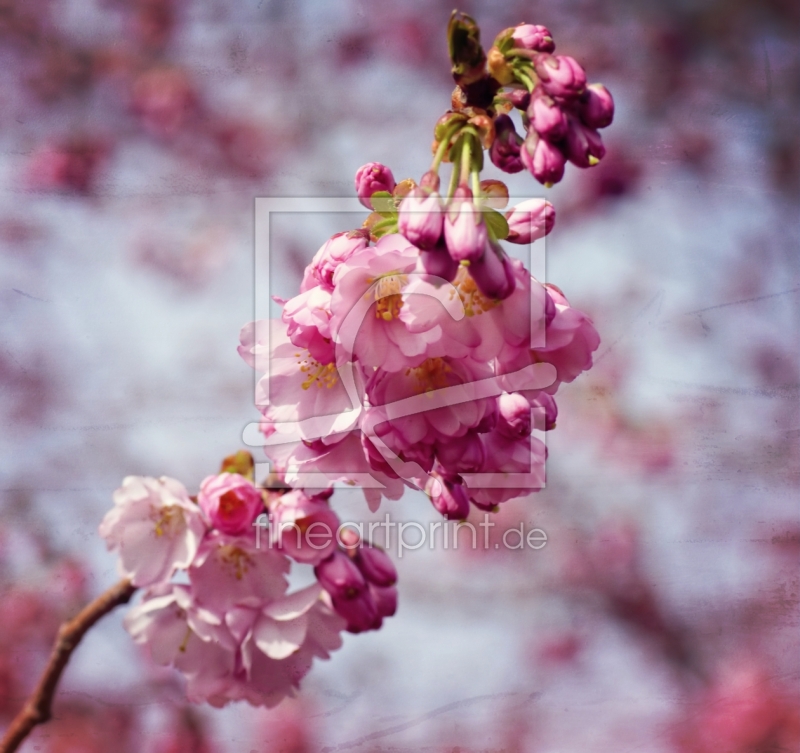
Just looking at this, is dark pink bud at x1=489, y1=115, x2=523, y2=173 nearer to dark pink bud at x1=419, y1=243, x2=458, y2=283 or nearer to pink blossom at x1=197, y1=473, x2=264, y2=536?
dark pink bud at x1=419, y1=243, x2=458, y2=283

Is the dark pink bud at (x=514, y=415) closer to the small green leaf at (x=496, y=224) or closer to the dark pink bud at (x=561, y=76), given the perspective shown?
the small green leaf at (x=496, y=224)

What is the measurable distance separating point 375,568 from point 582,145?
47 cm

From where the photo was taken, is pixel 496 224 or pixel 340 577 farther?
pixel 340 577

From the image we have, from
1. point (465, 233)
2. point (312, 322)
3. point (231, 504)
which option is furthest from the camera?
point (231, 504)

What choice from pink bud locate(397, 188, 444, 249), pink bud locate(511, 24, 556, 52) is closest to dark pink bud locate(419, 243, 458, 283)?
pink bud locate(397, 188, 444, 249)

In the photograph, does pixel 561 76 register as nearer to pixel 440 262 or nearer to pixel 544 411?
pixel 440 262

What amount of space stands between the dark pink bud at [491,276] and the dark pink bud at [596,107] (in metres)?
0.14

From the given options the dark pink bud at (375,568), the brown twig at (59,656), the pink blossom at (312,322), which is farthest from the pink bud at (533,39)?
the brown twig at (59,656)

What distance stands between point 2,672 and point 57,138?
1.05 meters

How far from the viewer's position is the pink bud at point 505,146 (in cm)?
64

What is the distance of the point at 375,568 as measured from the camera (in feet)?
2.53

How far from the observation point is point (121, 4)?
156cm

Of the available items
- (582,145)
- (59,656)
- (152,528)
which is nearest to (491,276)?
(582,145)

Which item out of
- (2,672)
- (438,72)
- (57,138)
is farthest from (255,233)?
(2,672)
